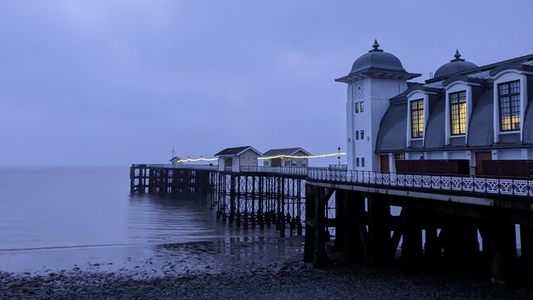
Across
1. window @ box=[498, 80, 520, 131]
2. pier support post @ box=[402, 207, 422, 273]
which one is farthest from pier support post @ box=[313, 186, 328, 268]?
window @ box=[498, 80, 520, 131]

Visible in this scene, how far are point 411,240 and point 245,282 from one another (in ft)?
22.9

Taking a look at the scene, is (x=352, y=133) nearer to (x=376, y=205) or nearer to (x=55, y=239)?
(x=376, y=205)

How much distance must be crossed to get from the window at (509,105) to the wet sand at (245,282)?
220 inches

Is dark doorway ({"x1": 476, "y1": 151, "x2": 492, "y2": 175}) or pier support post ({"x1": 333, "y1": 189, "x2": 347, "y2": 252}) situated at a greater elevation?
dark doorway ({"x1": 476, "y1": 151, "x2": 492, "y2": 175})

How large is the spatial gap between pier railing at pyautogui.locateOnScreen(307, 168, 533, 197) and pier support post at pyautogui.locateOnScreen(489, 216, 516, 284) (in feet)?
4.03

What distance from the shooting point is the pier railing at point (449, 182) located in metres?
10.6

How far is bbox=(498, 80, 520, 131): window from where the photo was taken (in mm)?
13633

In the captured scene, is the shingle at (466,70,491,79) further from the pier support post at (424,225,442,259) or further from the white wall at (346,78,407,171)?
the pier support post at (424,225,442,259)

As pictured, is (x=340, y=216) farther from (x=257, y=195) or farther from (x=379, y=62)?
(x=257, y=195)

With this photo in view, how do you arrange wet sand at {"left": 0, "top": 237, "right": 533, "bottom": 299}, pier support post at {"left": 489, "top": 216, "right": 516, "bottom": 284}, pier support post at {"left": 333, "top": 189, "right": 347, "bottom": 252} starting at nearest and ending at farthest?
pier support post at {"left": 489, "top": 216, "right": 516, "bottom": 284} < wet sand at {"left": 0, "top": 237, "right": 533, "bottom": 299} < pier support post at {"left": 333, "top": 189, "right": 347, "bottom": 252}

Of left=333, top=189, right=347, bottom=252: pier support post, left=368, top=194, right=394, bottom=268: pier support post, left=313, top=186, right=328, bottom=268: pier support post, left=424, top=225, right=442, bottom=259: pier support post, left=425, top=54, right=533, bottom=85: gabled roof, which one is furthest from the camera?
left=333, top=189, right=347, bottom=252: pier support post

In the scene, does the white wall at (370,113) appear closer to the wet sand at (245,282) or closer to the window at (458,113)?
the window at (458,113)

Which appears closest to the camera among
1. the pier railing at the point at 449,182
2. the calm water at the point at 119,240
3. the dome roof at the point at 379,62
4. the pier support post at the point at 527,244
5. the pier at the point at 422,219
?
the pier railing at the point at 449,182

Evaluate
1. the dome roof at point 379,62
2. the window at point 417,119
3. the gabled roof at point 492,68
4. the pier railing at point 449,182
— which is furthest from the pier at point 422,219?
the dome roof at point 379,62
